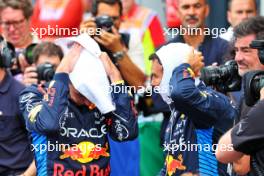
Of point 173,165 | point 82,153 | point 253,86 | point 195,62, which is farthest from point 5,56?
point 253,86

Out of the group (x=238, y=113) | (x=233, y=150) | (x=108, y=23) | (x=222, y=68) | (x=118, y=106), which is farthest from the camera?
(x=108, y=23)

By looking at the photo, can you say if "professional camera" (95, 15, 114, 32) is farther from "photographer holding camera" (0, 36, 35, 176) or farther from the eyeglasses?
the eyeglasses

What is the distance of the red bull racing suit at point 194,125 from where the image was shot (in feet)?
16.2

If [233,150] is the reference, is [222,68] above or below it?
above

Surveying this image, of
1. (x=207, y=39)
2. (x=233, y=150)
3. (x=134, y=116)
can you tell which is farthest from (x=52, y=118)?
(x=207, y=39)

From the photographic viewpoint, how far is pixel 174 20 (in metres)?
8.11

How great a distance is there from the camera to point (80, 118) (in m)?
5.20

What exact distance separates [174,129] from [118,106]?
1.31 feet

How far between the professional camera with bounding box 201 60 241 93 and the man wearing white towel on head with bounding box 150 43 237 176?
3.6 inches

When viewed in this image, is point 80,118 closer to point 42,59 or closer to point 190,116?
point 190,116

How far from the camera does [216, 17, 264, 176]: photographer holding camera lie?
368 centimetres

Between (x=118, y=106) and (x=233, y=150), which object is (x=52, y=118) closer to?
(x=118, y=106)

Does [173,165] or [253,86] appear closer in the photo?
[253,86]

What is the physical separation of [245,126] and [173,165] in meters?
1.46
